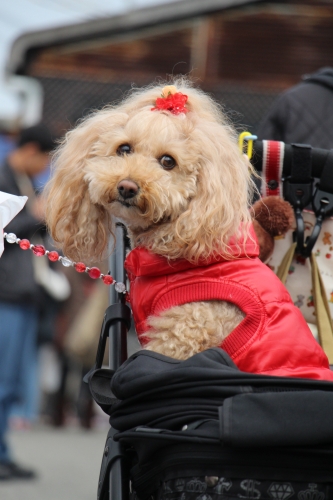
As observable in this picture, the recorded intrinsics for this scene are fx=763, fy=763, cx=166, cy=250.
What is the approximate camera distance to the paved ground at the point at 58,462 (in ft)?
15.3

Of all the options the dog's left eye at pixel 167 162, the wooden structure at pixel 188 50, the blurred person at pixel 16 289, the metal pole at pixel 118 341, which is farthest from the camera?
the wooden structure at pixel 188 50

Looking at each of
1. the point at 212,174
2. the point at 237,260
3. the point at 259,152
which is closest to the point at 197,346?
the point at 237,260

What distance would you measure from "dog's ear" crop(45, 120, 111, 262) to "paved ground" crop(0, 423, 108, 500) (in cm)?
261

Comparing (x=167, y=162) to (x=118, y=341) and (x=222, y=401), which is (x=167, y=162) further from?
(x=222, y=401)

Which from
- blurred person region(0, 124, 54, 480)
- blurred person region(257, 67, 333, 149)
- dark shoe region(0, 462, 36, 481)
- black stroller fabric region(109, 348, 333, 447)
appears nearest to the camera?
black stroller fabric region(109, 348, 333, 447)

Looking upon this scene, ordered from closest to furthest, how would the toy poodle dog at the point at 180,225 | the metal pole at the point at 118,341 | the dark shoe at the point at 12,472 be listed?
the metal pole at the point at 118,341, the toy poodle dog at the point at 180,225, the dark shoe at the point at 12,472

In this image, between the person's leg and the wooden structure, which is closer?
the person's leg

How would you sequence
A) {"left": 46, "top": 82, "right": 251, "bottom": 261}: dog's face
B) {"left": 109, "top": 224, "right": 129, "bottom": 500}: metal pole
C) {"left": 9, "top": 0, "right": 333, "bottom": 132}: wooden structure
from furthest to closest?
1. {"left": 9, "top": 0, "right": 333, "bottom": 132}: wooden structure
2. {"left": 46, "top": 82, "right": 251, "bottom": 261}: dog's face
3. {"left": 109, "top": 224, "right": 129, "bottom": 500}: metal pole

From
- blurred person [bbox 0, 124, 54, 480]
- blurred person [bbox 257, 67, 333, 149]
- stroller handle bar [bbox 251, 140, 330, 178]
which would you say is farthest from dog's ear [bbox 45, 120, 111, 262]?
blurred person [bbox 0, 124, 54, 480]

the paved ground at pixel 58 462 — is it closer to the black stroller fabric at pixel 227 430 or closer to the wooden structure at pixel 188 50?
the black stroller fabric at pixel 227 430

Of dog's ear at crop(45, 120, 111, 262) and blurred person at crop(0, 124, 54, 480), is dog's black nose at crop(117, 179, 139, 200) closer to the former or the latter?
dog's ear at crop(45, 120, 111, 262)

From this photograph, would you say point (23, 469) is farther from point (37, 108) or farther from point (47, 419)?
point (37, 108)

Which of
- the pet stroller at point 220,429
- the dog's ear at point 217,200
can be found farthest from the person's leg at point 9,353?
the pet stroller at point 220,429

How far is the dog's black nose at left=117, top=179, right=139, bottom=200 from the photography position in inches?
86.4
